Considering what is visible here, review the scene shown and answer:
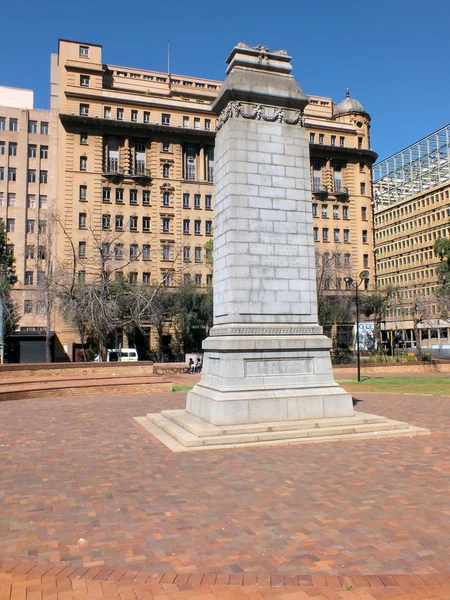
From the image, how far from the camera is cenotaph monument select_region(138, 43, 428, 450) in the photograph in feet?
38.8

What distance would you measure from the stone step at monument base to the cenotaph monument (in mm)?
30

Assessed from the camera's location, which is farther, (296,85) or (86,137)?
(86,137)

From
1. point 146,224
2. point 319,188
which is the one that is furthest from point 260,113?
point 319,188

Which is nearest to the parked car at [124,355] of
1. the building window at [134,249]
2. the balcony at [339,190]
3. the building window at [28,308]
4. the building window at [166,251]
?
the building window at [28,308]

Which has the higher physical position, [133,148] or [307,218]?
[133,148]

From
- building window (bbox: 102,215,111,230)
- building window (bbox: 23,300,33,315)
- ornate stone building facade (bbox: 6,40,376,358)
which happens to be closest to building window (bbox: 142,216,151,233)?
ornate stone building facade (bbox: 6,40,376,358)

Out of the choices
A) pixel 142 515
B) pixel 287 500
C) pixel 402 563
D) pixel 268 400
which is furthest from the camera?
pixel 268 400

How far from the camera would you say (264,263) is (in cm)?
1295

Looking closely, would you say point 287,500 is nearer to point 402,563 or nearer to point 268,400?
point 402,563

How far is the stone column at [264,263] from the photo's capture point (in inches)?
479

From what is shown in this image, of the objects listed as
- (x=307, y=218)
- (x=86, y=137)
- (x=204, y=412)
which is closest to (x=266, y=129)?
(x=307, y=218)

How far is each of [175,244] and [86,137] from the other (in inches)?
632

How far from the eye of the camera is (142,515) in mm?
6453

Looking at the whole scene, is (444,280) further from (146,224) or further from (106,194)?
(106,194)
